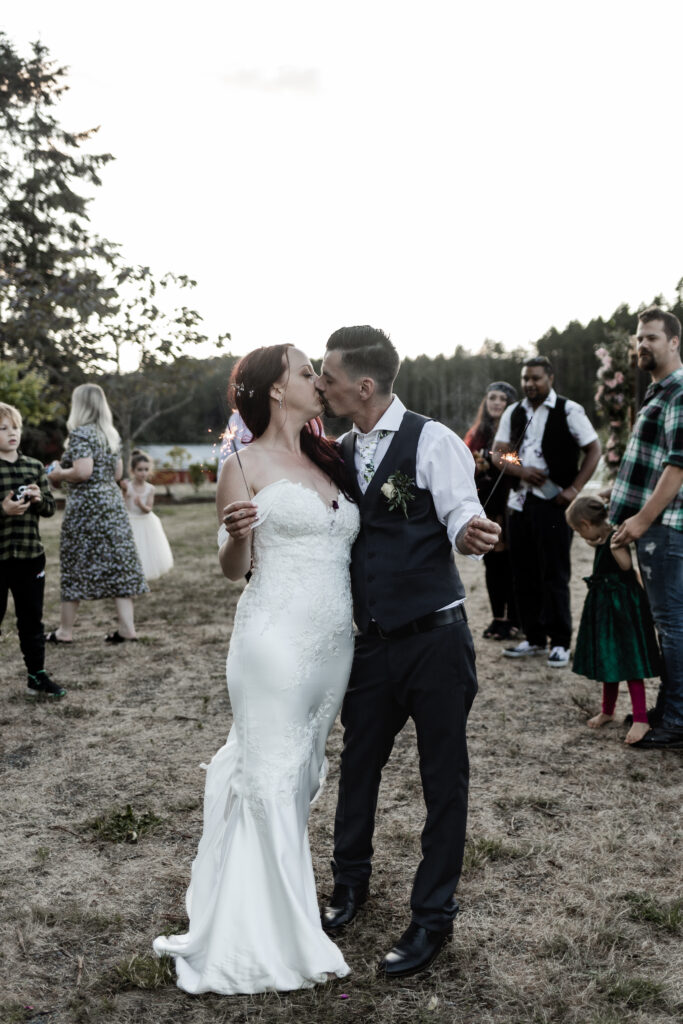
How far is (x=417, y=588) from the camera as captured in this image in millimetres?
2818

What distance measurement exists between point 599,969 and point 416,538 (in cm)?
156

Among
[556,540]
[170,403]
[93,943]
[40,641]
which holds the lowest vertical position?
[93,943]

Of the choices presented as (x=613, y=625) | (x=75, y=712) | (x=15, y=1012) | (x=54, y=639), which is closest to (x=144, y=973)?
(x=15, y=1012)

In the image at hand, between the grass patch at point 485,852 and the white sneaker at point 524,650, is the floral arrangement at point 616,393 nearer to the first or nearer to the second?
the white sneaker at point 524,650

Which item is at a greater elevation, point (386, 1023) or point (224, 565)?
point (224, 565)

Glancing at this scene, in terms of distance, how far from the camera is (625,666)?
195 inches

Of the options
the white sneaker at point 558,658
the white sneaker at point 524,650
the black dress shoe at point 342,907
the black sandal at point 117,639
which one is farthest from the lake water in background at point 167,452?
the black dress shoe at point 342,907

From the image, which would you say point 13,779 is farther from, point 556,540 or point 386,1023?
point 556,540

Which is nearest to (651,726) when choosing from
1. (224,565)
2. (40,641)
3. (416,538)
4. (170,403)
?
(416,538)

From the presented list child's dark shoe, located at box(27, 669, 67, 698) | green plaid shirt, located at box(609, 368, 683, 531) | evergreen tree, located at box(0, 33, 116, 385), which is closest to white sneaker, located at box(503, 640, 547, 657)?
green plaid shirt, located at box(609, 368, 683, 531)

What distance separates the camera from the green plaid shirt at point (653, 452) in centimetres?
443

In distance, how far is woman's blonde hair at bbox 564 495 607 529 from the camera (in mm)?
5078

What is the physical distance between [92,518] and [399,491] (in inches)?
199

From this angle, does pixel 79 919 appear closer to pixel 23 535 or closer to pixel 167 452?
pixel 23 535
